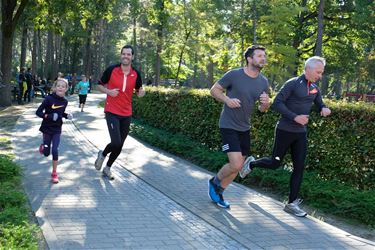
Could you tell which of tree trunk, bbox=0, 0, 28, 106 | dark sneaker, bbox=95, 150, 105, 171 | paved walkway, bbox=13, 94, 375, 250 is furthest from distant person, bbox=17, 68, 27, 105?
dark sneaker, bbox=95, 150, 105, 171

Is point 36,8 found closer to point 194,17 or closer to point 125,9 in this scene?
point 194,17

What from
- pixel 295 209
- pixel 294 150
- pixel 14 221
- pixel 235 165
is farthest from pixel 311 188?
pixel 14 221

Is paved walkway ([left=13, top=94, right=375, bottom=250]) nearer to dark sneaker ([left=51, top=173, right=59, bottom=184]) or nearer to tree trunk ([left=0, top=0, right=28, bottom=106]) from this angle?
dark sneaker ([left=51, top=173, right=59, bottom=184])

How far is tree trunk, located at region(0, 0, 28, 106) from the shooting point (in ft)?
66.0

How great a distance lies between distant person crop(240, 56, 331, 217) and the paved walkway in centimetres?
62

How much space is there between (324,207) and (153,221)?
102 inches

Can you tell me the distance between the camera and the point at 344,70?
42.9 m

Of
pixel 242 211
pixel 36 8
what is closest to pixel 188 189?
pixel 242 211

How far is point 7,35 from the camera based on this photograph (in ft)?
67.4

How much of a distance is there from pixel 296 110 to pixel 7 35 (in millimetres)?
17567

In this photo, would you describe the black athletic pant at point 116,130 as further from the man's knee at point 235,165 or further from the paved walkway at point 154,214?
the man's knee at point 235,165

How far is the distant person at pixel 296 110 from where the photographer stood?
5.99 metres

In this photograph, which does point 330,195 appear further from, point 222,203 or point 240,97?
point 240,97

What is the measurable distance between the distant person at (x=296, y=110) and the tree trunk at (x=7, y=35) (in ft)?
54.5
